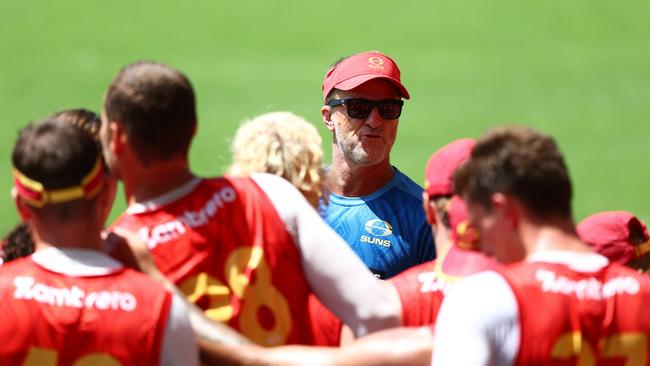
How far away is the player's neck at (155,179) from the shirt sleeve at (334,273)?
330 millimetres

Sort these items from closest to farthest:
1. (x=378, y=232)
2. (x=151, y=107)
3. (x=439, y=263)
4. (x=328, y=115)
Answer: (x=151, y=107) → (x=439, y=263) → (x=378, y=232) → (x=328, y=115)

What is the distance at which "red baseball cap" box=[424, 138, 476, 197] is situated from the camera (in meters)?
4.46

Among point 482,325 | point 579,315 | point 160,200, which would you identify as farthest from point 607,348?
point 160,200

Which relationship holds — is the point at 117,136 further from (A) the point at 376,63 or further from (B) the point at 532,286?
(A) the point at 376,63

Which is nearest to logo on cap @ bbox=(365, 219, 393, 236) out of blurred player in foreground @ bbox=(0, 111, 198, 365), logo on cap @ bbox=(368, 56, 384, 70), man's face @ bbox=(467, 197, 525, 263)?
logo on cap @ bbox=(368, 56, 384, 70)

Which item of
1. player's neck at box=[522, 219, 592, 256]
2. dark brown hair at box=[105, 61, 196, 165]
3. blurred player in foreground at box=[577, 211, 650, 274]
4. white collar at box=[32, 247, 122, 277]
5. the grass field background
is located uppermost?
dark brown hair at box=[105, 61, 196, 165]

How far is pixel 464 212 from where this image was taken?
4270 millimetres

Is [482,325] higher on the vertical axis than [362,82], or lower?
lower

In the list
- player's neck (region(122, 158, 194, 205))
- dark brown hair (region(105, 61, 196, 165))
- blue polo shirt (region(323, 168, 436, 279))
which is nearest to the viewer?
dark brown hair (region(105, 61, 196, 165))

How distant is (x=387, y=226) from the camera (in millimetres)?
6285

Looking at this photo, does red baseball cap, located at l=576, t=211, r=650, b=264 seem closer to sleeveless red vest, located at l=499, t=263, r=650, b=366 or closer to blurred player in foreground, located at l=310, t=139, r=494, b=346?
blurred player in foreground, located at l=310, t=139, r=494, b=346

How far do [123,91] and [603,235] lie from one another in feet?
6.49

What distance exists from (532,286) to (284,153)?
118 cm

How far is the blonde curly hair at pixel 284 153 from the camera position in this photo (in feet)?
14.9
